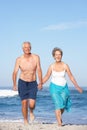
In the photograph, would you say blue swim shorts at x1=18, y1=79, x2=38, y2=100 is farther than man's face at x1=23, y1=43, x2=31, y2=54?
Yes

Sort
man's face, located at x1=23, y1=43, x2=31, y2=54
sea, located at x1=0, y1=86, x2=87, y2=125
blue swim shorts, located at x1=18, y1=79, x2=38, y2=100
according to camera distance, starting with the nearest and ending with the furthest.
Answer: man's face, located at x1=23, y1=43, x2=31, y2=54 → blue swim shorts, located at x1=18, y1=79, x2=38, y2=100 → sea, located at x1=0, y1=86, x2=87, y2=125

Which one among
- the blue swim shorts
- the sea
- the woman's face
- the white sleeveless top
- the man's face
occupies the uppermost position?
the man's face

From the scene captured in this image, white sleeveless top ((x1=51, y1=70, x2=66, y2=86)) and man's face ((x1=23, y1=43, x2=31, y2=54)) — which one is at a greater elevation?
man's face ((x1=23, y1=43, x2=31, y2=54))

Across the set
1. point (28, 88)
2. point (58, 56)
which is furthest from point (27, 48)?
point (28, 88)

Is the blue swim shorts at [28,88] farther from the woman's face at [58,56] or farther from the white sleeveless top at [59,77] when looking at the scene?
the woman's face at [58,56]

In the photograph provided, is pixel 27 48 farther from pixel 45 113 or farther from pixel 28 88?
pixel 45 113

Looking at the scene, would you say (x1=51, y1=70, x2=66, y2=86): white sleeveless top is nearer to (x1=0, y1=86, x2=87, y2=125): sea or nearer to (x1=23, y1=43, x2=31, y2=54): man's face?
(x1=23, y1=43, x2=31, y2=54): man's face

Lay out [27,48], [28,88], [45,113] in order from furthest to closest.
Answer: [45,113] → [28,88] → [27,48]

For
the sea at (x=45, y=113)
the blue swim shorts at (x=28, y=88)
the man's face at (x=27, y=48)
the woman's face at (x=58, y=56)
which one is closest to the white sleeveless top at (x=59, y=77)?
the woman's face at (x=58, y=56)

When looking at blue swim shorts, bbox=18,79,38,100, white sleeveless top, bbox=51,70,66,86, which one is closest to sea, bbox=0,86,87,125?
blue swim shorts, bbox=18,79,38,100

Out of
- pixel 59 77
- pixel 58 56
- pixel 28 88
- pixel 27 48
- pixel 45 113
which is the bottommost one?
pixel 45 113

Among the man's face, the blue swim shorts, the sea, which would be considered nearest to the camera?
the man's face

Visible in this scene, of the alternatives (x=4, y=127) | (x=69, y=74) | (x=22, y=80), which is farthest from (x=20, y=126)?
(x=69, y=74)

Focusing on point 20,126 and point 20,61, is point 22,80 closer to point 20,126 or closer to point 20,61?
point 20,61
